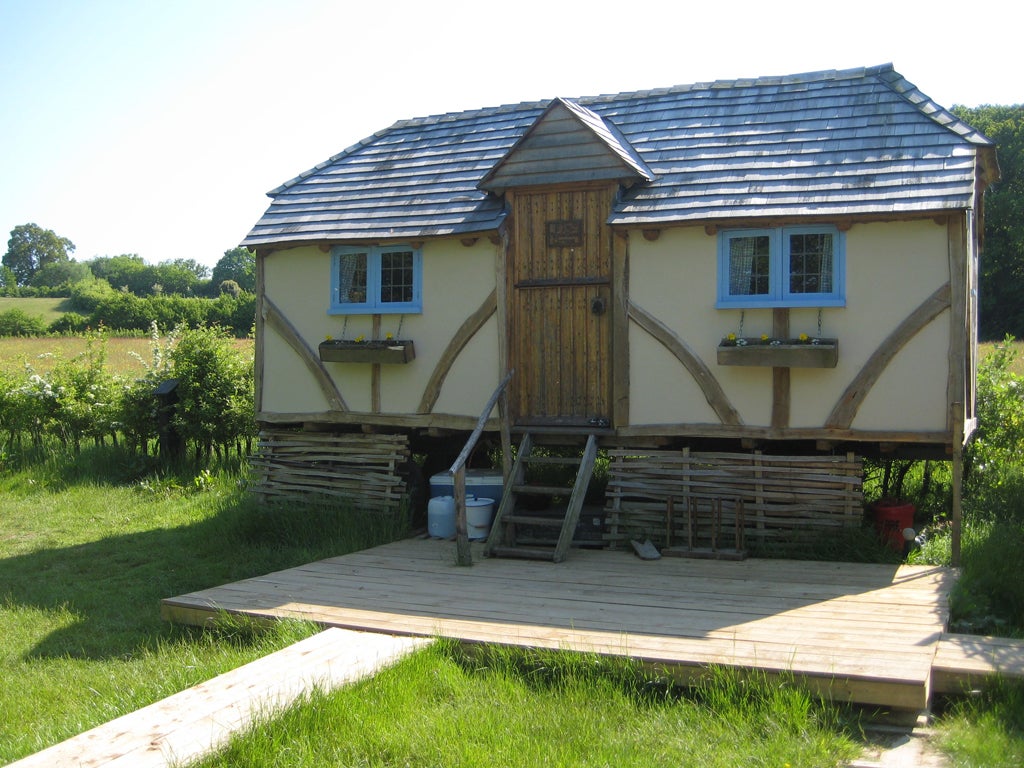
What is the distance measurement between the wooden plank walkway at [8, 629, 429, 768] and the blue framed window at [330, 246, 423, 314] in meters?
5.11

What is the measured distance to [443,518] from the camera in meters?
9.77

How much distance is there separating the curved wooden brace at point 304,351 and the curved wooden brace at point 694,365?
360 cm

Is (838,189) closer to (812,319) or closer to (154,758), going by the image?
(812,319)

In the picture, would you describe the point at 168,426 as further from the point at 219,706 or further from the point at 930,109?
the point at 930,109

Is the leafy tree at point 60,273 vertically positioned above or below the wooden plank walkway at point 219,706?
above

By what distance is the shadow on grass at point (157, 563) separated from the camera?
720cm

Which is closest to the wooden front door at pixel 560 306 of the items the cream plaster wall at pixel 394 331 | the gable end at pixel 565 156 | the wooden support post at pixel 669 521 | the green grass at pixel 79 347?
the gable end at pixel 565 156

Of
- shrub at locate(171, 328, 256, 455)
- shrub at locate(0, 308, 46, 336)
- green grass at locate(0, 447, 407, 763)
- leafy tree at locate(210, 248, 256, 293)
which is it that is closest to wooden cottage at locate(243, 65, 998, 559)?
green grass at locate(0, 447, 407, 763)

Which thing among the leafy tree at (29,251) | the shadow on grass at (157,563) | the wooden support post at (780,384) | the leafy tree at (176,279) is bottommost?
the shadow on grass at (157,563)

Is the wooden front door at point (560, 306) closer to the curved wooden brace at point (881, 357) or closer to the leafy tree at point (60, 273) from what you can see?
the curved wooden brace at point (881, 357)

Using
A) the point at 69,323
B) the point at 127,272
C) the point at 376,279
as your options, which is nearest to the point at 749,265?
the point at 376,279

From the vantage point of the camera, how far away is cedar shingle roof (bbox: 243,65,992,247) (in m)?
8.67

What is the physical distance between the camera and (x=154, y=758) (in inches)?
163

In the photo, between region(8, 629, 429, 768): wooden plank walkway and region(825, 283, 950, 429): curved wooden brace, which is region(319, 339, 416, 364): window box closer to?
region(825, 283, 950, 429): curved wooden brace
